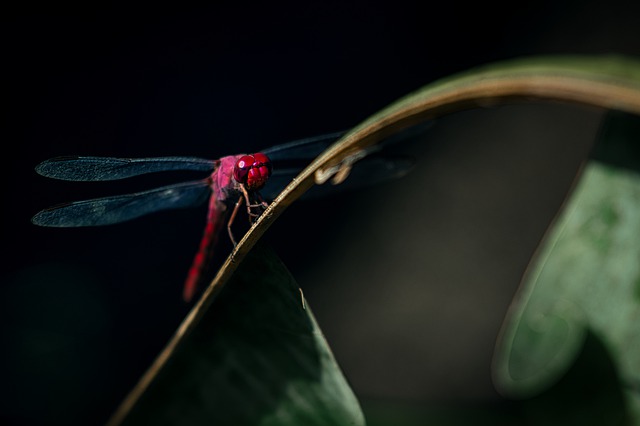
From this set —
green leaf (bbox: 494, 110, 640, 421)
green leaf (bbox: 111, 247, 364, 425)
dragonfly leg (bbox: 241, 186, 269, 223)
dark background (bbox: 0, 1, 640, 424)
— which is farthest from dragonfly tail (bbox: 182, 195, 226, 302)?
dark background (bbox: 0, 1, 640, 424)

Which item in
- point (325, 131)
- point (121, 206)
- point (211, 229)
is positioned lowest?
point (325, 131)

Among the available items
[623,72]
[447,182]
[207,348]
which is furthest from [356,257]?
[623,72]

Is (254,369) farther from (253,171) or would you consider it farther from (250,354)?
(253,171)

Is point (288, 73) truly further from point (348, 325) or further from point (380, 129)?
point (380, 129)

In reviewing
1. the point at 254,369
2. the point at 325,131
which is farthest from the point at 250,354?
the point at 325,131

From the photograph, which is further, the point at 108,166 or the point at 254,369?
the point at 108,166

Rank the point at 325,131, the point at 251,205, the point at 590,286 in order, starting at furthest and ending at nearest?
the point at 325,131 → the point at 251,205 → the point at 590,286

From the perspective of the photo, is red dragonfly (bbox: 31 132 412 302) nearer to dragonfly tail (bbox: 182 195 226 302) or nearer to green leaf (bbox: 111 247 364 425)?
dragonfly tail (bbox: 182 195 226 302)
